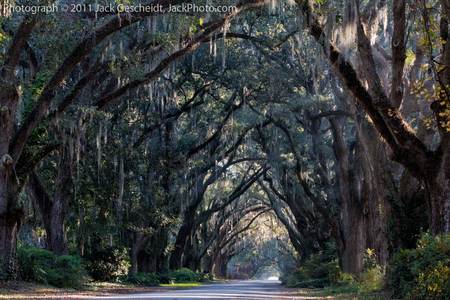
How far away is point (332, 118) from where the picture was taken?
81.3 feet

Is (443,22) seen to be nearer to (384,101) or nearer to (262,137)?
(384,101)

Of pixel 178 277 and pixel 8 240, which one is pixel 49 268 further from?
pixel 178 277

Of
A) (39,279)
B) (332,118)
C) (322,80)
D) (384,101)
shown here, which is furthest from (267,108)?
(384,101)

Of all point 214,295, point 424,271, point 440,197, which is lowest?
point 214,295

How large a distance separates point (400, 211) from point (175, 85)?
15063mm

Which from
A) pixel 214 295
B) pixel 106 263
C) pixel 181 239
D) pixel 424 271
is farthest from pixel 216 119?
pixel 424 271

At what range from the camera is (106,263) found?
29656mm

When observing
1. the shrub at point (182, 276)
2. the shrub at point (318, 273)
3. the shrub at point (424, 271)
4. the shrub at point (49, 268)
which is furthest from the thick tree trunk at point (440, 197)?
the shrub at point (182, 276)

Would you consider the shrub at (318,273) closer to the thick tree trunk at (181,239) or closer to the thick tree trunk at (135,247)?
the thick tree trunk at (181,239)

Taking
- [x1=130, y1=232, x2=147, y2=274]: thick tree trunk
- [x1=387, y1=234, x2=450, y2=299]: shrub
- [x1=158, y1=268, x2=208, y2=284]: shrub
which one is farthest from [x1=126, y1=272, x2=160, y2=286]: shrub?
[x1=387, y1=234, x2=450, y2=299]: shrub

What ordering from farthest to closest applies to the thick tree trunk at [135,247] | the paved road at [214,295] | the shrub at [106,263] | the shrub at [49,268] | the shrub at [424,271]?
the thick tree trunk at [135,247] < the shrub at [106,263] < the shrub at [49,268] < the paved road at [214,295] < the shrub at [424,271]

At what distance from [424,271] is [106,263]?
21.0 meters

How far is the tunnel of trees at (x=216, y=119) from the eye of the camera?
13.9 metres

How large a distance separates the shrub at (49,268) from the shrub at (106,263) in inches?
255
